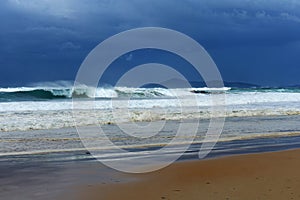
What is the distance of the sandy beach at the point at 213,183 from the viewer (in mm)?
5711

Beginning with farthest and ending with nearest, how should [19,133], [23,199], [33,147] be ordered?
[19,133]
[33,147]
[23,199]

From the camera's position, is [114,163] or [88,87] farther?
[88,87]

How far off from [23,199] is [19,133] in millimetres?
10298

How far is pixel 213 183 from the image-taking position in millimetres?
6461

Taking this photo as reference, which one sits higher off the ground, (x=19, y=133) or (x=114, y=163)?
(x=19, y=133)

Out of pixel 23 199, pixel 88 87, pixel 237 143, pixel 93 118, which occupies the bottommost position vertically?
pixel 23 199

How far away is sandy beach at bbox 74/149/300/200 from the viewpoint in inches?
225

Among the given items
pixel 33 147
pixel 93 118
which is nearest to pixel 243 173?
pixel 33 147

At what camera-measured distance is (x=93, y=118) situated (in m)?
20.5

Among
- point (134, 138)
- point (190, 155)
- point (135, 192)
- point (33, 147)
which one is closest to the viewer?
point (135, 192)

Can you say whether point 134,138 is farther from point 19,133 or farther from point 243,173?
point 243,173

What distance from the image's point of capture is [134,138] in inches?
532

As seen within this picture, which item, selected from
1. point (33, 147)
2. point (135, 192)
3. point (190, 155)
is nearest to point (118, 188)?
point (135, 192)

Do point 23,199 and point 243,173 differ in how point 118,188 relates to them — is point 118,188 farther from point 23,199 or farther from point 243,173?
point 243,173
